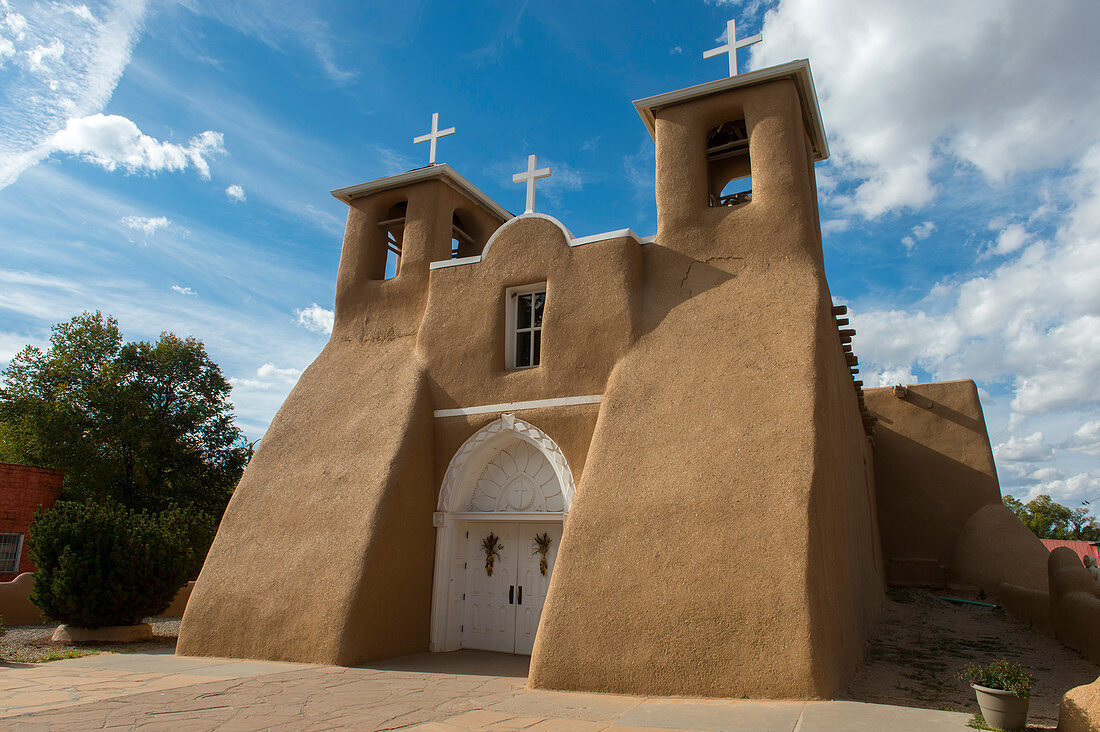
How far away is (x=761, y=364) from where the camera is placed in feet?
30.1

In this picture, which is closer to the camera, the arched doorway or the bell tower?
the bell tower

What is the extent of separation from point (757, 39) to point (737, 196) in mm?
2488

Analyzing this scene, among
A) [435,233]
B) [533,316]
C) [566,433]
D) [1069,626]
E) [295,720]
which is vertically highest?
[435,233]

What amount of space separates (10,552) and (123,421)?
21.3ft

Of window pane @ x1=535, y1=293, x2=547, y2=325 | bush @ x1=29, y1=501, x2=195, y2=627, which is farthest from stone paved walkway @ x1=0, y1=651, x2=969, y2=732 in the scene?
window pane @ x1=535, y1=293, x2=547, y2=325

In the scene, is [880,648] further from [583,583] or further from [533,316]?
[533,316]

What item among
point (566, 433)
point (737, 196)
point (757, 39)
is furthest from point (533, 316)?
point (757, 39)

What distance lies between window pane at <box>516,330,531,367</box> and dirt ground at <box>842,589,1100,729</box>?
6536 mm

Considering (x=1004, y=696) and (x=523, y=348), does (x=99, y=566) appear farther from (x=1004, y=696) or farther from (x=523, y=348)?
(x=1004, y=696)

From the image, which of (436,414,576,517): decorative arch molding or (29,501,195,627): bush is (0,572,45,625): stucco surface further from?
(436,414,576,517): decorative arch molding

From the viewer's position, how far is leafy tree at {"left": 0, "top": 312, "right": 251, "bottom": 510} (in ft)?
79.8

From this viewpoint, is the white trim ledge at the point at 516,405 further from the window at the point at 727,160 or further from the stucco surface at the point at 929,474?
the stucco surface at the point at 929,474

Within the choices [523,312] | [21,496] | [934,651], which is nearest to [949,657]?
[934,651]

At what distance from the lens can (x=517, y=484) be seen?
11.3 m
